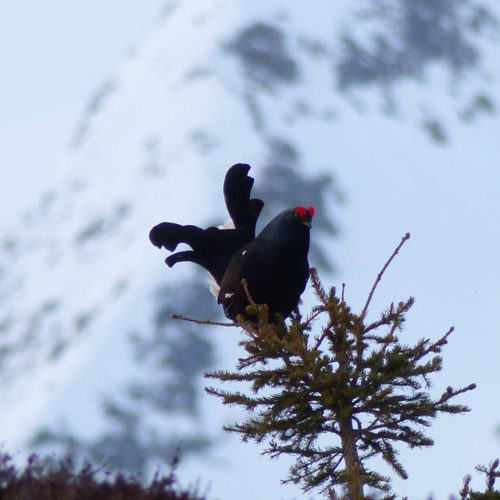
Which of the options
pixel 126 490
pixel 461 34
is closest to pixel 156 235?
pixel 126 490

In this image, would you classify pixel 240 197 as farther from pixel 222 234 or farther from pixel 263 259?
pixel 263 259

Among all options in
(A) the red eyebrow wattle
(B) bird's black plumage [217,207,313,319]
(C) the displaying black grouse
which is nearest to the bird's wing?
(C) the displaying black grouse

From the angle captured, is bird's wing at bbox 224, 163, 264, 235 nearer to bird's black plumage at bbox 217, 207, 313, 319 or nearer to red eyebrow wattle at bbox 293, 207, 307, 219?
bird's black plumage at bbox 217, 207, 313, 319

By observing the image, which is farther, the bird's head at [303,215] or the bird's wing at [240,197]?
the bird's wing at [240,197]

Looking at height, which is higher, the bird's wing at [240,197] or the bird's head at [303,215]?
the bird's wing at [240,197]

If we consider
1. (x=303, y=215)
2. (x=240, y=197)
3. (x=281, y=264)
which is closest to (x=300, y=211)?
(x=303, y=215)

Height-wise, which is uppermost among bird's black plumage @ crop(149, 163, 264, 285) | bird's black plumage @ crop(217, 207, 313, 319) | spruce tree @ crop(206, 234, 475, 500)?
bird's black plumage @ crop(149, 163, 264, 285)

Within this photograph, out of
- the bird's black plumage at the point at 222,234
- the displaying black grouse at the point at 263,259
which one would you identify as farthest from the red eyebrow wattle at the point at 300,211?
the bird's black plumage at the point at 222,234

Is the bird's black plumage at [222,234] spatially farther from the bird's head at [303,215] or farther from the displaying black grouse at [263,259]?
the bird's head at [303,215]

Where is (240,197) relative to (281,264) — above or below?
above

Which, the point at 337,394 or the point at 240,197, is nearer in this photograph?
the point at 337,394

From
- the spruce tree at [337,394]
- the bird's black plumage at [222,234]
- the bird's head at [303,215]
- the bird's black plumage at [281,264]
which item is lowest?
the spruce tree at [337,394]

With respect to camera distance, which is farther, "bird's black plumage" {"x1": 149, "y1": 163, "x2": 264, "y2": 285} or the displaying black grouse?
"bird's black plumage" {"x1": 149, "y1": 163, "x2": 264, "y2": 285}

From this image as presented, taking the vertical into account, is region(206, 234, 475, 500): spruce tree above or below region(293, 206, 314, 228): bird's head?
below
